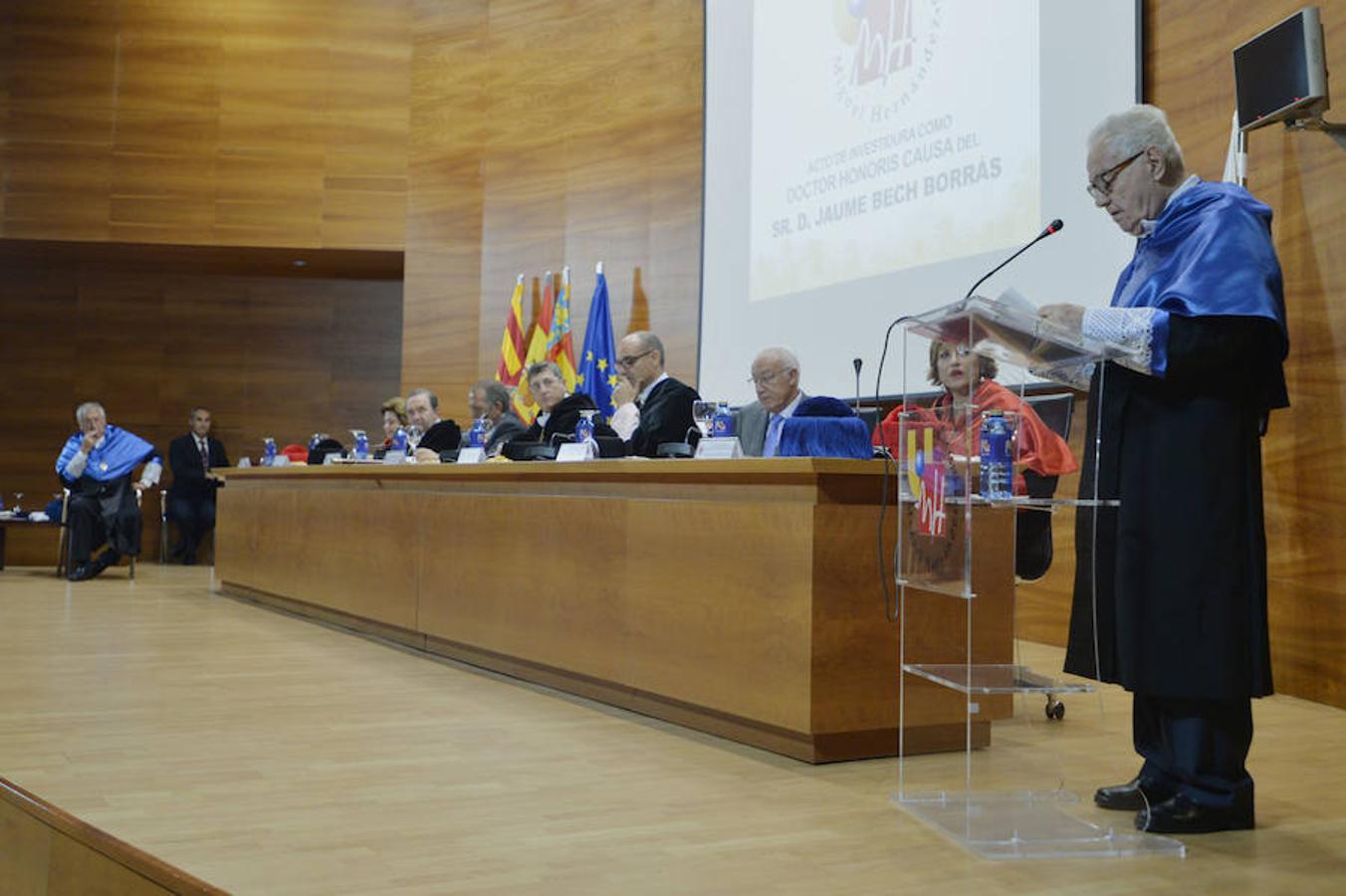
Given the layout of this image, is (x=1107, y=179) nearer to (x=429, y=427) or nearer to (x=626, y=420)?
(x=626, y=420)

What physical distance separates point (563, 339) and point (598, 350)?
0.32 metres

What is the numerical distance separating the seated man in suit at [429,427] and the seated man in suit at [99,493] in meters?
2.72

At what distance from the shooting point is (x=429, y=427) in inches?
296

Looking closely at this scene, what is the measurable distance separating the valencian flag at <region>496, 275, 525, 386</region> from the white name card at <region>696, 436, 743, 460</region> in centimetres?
580

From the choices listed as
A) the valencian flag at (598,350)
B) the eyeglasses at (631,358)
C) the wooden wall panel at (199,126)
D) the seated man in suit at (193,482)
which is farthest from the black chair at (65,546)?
the eyeglasses at (631,358)

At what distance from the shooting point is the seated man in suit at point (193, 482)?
11070mm

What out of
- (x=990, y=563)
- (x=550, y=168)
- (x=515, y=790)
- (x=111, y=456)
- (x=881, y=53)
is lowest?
(x=515, y=790)

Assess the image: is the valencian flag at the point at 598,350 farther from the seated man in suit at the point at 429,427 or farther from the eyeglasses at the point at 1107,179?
the eyeglasses at the point at 1107,179

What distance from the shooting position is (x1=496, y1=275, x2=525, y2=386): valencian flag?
9.38 meters

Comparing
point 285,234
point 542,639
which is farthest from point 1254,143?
point 285,234

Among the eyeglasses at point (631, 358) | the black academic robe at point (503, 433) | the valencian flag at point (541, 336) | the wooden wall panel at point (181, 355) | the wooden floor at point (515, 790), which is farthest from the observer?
the wooden wall panel at point (181, 355)

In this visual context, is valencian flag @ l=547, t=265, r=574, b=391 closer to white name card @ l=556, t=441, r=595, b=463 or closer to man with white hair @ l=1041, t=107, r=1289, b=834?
white name card @ l=556, t=441, r=595, b=463

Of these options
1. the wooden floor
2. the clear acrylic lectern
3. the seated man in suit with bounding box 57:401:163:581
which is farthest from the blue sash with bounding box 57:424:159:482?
the clear acrylic lectern

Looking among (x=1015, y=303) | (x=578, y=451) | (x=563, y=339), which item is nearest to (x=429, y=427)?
(x=563, y=339)
